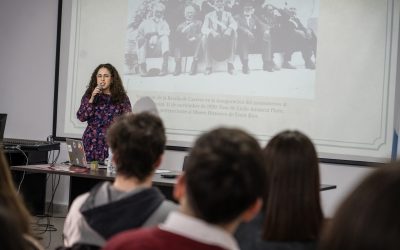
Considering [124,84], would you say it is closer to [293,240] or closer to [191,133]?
[191,133]

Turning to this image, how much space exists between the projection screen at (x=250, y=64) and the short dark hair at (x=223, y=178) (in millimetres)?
3818

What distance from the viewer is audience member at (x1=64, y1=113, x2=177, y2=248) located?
170 cm

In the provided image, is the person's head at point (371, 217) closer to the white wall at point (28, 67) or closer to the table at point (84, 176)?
the table at point (84, 176)

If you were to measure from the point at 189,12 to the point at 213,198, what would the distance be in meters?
4.46

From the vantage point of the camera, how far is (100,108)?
508 centimetres

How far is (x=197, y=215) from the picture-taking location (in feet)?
3.70

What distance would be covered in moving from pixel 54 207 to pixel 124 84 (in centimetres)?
162

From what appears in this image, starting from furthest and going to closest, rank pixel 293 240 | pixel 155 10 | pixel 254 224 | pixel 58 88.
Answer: pixel 58 88 → pixel 155 10 → pixel 254 224 → pixel 293 240

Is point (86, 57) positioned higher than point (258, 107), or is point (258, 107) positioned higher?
point (86, 57)

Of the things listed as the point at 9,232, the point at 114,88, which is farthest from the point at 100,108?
the point at 9,232

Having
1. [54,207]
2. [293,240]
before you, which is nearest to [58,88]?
[54,207]

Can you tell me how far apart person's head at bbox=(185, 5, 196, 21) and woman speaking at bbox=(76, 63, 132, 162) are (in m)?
0.87

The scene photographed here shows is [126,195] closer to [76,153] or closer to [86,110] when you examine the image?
[76,153]

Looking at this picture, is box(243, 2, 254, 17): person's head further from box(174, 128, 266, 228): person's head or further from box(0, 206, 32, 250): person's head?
box(0, 206, 32, 250): person's head
